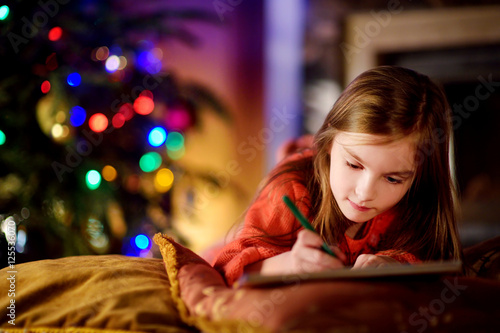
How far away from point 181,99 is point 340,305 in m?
1.29

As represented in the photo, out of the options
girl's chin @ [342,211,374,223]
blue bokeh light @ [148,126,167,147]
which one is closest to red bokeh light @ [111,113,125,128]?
blue bokeh light @ [148,126,167,147]

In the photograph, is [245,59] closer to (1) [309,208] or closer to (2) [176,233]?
(2) [176,233]

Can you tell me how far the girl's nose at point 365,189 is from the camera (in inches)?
33.7

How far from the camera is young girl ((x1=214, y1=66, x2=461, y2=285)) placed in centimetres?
85

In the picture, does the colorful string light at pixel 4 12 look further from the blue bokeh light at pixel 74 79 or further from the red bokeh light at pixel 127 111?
the red bokeh light at pixel 127 111

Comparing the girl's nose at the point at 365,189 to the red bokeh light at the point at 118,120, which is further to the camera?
the red bokeh light at the point at 118,120

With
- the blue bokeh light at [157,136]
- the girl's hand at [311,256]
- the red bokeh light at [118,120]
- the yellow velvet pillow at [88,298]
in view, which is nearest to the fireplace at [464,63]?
the blue bokeh light at [157,136]

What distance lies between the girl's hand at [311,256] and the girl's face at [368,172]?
172mm

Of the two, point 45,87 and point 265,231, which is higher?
point 45,87

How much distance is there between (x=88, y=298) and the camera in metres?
0.72

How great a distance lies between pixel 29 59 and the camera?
1457 mm

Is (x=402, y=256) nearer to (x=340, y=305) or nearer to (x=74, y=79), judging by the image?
(x=340, y=305)

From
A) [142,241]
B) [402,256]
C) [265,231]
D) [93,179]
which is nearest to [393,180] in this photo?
[402,256]

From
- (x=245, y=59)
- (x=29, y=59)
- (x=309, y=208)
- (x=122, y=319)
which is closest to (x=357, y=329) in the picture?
(x=122, y=319)
